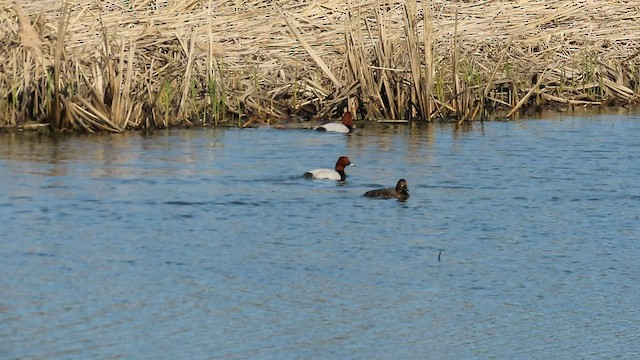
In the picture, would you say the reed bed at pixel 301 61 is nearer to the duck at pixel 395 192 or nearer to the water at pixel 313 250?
the water at pixel 313 250

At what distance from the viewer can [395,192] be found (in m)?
15.7

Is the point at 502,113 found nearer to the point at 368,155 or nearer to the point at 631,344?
the point at 368,155

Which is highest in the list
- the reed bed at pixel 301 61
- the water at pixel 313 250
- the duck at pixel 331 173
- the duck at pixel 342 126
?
the reed bed at pixel 301 61

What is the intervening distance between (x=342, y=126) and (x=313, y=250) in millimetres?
9206

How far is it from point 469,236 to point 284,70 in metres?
11.2

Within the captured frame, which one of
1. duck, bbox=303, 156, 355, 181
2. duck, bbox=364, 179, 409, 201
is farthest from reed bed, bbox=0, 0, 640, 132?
duck, bbox=364, 179, 409, 201

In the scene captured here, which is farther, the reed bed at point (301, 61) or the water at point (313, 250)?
the reed bed at point (301, 61)

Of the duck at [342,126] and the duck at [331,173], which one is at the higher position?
the duck at [342,126]

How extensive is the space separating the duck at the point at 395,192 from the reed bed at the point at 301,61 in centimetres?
602

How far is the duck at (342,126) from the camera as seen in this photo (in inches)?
855

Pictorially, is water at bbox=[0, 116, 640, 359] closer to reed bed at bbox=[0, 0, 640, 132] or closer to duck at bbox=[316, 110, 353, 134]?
reed bed at bbox=[0, 0, 640, 132]

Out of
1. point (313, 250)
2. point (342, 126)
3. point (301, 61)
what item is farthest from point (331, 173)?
point (301, 61)

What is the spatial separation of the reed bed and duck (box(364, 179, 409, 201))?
6.02 m

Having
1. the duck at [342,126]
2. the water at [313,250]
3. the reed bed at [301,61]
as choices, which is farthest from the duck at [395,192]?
the reed bed at [301,61]
